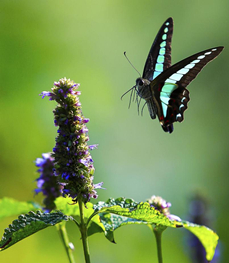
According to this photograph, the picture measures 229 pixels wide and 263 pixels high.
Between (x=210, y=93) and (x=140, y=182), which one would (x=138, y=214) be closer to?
(x=140, y=182)

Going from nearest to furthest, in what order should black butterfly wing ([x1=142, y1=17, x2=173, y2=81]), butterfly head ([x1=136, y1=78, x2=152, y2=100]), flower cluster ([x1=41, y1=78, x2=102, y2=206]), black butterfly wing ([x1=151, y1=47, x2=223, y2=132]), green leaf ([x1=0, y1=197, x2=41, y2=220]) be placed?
flower cluster ([x1=41, y1=78, x2=102, y2=206])
green leaf ([x1=0, y1=197, x2=41, y2=220])
black butterfly wing ([x1=151, y1=47, x2=223, y2=132])
black butterfly wing ([x1=142, y1=17, x2=173, y2=81])
butterfly head ([x1=136, y1=78, x2=152, y2=100])

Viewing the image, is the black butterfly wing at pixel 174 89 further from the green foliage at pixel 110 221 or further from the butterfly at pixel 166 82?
the green foliage at pixel 110 221

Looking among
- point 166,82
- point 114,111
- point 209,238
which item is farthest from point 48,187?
point 114,111

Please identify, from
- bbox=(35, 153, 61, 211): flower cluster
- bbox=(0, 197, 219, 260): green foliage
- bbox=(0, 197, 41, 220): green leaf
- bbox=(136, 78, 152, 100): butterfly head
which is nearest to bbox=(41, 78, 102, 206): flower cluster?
bbox=(0, 197, 219, 260): green foliage

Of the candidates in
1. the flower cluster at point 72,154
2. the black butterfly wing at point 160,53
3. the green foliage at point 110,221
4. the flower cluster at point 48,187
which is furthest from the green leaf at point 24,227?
the black butterfly wing at point 160,53

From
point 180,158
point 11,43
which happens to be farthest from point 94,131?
point 180,158

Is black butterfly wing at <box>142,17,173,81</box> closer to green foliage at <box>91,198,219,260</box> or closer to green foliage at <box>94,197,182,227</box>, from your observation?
green foliage at <box>91,198,219,260</box>

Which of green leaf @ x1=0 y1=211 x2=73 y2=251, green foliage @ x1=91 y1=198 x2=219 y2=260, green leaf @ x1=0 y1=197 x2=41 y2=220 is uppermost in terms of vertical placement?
green leaf @ x1=0 y1=197 x2=41 y2=220

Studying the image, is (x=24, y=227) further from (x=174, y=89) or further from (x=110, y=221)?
(x=174, y=89)
